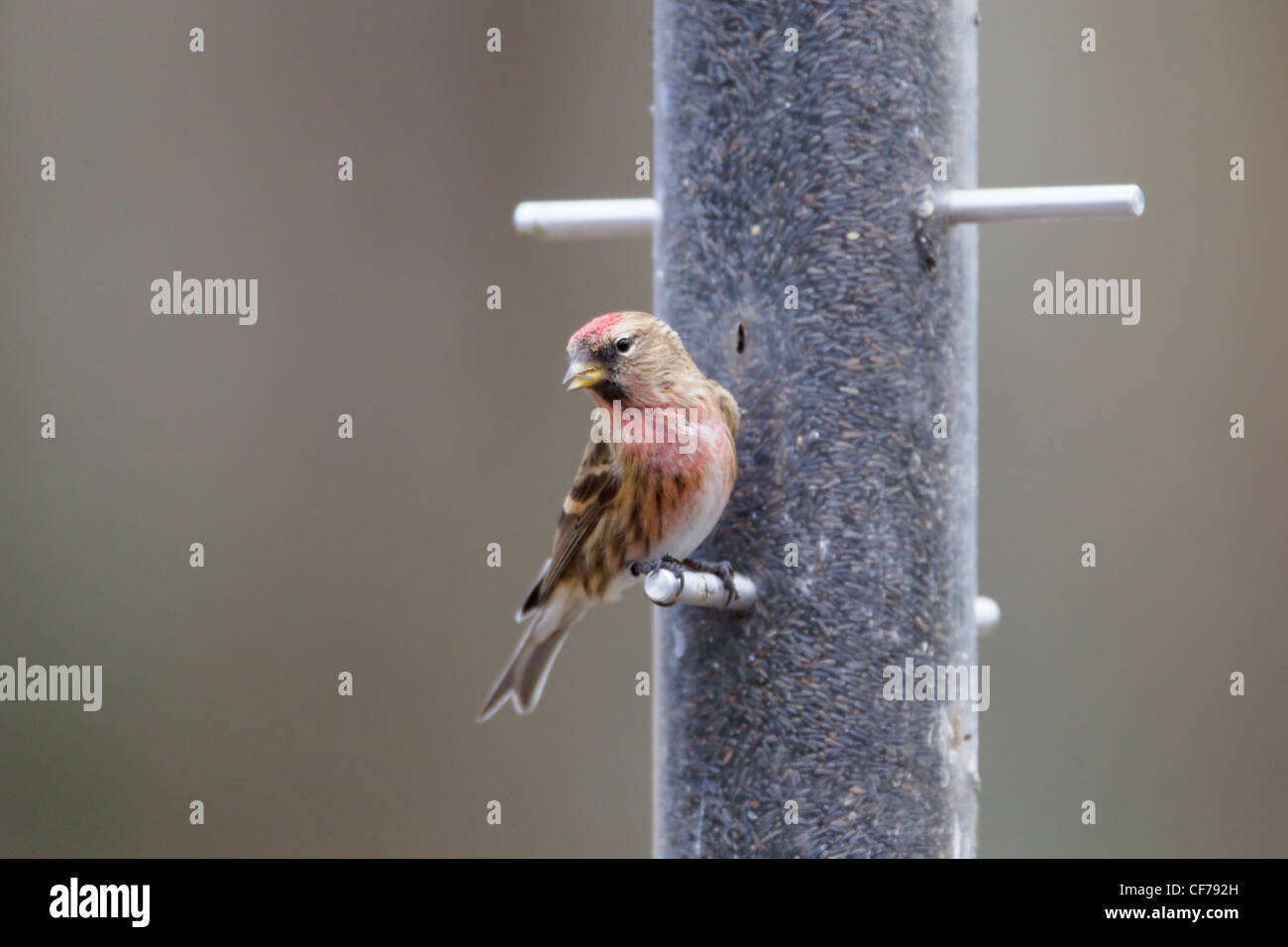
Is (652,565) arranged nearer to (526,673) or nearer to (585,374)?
(585,374)

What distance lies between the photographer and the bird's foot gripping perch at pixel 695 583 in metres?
4.59

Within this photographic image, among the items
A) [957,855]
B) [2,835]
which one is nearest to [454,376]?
[2,835]

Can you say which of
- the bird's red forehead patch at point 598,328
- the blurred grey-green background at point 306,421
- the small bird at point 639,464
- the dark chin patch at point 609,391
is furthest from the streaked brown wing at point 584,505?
the blurred grey-green background at point 306,421

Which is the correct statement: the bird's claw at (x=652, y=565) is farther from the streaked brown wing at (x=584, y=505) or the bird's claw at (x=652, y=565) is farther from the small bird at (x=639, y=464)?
the streaked brown wing at (x=584, y=505)

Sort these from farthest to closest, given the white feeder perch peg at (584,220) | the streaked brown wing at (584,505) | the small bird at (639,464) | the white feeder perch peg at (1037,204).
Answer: the white feeder perch peg at (584,220) < the streaked brown wing at (584,505) < the small bird at (639,464) < the white feeder perch peg at (1037,204)

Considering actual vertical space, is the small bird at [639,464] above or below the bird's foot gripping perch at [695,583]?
above

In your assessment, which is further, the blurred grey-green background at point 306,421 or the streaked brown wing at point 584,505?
the blurred grey-green background at point 306,421

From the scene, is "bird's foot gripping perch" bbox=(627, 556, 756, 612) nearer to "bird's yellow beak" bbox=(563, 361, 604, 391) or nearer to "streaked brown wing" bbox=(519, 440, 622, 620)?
"streaked brown wing" bbox=(519, 440, 622, 620)

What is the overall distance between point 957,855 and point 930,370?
1.41m

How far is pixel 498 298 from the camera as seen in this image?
10352 mm

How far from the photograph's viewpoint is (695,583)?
4.80 meters

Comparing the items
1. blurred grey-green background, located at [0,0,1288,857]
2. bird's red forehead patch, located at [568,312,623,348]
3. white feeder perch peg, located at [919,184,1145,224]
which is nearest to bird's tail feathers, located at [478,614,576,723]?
bird's red forehead patch, located at [568,312,623,348]

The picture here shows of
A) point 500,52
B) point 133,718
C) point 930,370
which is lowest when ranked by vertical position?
point 133,718

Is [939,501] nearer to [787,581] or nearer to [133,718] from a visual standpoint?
[787,581]
